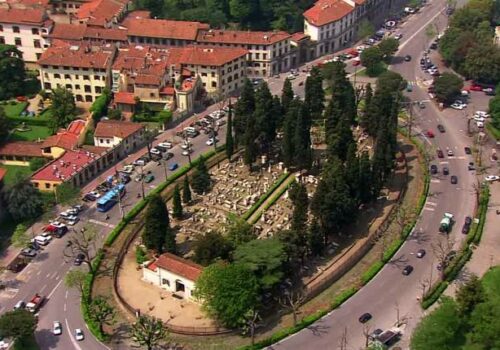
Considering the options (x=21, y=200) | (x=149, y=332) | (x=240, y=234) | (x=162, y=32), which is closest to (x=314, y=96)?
(x=240, y=234)

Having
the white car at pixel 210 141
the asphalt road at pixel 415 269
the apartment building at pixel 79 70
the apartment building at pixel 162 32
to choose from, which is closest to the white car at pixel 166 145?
the white car at pixel 210 141

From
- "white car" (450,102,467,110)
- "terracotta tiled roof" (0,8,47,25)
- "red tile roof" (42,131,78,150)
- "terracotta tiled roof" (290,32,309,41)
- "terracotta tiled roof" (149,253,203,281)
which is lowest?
"white car" (450,102,467,110)

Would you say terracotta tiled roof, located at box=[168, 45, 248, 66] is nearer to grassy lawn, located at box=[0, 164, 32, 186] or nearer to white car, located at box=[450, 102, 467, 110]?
grassy lawn, located at box=[0, 164, 32, 186]

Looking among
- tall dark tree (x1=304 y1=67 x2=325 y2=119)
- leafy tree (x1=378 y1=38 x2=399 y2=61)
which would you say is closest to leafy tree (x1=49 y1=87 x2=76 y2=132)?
tall dark tree (x1=304 y1=67 x2=325 y2=119)

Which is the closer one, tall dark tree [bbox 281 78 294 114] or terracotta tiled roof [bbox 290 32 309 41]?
tall dark tree [bbox 281 78 294 114]

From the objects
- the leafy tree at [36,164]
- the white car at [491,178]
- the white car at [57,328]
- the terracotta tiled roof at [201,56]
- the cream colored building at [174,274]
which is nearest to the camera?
the white car at [57,328]

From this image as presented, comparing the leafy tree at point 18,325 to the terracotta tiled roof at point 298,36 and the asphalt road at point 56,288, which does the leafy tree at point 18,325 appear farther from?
the terracotta tiled roof at point 298,36

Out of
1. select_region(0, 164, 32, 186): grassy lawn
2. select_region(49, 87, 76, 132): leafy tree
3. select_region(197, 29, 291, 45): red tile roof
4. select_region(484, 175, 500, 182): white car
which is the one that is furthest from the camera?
select_region(197, 29, 291, 45): red tile roof
